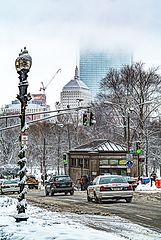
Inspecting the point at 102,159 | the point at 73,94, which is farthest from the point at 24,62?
the point at 73,94

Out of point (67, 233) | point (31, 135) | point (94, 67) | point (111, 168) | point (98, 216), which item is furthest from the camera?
point (94, 67)

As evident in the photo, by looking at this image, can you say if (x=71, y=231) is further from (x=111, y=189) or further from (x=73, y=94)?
(x=73, y=94)

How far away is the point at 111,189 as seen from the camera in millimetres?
27016

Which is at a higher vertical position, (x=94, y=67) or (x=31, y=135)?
(x=94, y=67)

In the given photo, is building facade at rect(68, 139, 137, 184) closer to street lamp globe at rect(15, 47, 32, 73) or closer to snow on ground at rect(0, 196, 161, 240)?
snow on ground at rect(0, 196, 161, 240)

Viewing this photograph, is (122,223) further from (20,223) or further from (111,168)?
(111,168)

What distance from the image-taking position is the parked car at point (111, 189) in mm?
26938

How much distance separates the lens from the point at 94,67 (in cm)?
17750

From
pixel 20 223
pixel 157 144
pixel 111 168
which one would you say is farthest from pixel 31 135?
pixel 20 223

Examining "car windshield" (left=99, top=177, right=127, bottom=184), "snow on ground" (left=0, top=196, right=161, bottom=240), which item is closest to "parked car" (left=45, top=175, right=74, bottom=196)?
"car windshield" (left=99, top=177, right=127, bottom=184)

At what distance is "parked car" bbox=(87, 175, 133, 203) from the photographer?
26938 mm

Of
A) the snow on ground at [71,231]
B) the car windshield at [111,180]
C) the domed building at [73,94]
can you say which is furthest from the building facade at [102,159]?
the domed building at [73,94]

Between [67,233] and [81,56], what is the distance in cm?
17342

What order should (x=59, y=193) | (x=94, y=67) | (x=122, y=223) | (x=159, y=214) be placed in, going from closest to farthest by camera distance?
(x=122, y=223) < (x=159, y=214) < (x=59, y=193) < (x=94, y=67)
